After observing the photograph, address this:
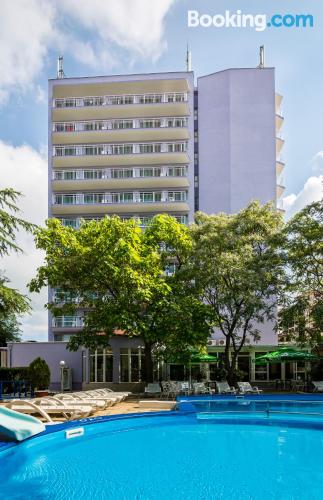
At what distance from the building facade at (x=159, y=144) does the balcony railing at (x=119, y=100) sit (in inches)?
3.9

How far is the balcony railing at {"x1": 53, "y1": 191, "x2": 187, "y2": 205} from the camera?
5256 centimetres

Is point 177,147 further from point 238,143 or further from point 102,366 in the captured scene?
point 102,366

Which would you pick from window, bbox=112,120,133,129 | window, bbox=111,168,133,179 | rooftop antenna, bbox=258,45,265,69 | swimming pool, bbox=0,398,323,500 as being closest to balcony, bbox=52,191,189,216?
window, bbox=111,168,133,179

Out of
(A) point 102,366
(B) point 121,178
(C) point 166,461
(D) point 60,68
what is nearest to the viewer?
A: (C) point 166,461

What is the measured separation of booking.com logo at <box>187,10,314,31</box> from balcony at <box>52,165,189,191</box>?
21645mm

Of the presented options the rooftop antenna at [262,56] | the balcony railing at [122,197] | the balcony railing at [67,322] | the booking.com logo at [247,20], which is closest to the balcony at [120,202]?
the balcony railing at [122,197]

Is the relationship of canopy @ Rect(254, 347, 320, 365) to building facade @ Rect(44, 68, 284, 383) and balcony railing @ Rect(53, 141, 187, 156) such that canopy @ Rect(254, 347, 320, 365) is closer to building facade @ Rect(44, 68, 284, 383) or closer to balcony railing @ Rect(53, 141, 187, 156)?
building facade @ Rect(44, 68, 284, 383)

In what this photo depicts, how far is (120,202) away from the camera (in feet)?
174

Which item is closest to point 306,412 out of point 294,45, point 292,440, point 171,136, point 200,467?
point 292,440

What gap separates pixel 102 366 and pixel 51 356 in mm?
7136

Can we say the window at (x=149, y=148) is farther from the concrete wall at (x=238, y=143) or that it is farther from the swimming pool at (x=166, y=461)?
the swimming pool at (x=166, y=461)

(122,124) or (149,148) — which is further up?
(122,124)

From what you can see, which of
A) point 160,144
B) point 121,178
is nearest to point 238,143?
point 160,144

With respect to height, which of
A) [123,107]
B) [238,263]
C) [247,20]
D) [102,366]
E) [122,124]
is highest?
[123,107]
